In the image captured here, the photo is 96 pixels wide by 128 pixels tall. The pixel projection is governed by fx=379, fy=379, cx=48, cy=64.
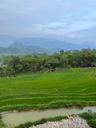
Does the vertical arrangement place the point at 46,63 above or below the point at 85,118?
above

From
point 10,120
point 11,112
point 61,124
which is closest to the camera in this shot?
point 61,124

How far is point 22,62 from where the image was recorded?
91.8 meters

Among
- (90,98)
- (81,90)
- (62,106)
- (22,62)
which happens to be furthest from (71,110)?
(22,62)

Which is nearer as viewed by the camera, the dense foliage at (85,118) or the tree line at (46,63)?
the dense foliage at (85,118)

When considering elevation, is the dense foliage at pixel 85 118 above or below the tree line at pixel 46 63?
below

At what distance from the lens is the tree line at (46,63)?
9118cm

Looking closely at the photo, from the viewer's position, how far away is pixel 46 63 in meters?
91.8

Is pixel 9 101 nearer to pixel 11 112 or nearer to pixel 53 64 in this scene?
pixel 11 112

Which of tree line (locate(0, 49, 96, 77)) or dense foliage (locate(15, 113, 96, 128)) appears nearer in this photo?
dense foliage (locate(15, 113, 96, 128))

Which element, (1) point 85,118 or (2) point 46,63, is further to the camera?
(2) point 46,63

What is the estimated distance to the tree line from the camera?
91175mm

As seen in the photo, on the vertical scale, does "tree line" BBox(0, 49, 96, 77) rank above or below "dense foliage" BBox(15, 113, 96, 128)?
above

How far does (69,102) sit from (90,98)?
4.76m

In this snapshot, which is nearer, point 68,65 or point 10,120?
point 10,120
